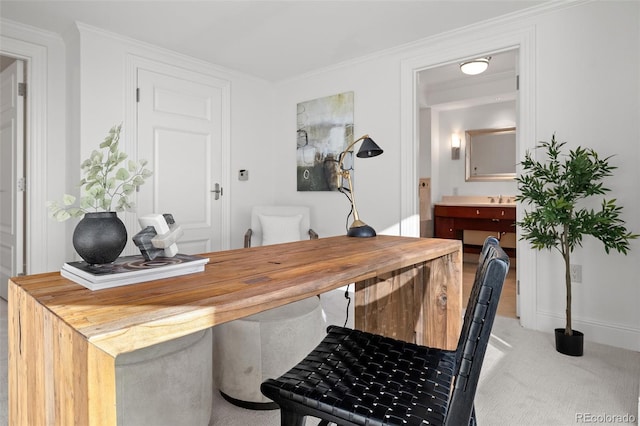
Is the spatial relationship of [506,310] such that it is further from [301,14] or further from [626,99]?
[301,14]

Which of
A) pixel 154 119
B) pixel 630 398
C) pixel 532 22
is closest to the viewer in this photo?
pixel 630 398

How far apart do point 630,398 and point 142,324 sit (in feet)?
7.36

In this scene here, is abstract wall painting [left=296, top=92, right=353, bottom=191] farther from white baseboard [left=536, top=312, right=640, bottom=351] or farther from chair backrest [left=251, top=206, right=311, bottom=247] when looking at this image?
white baseboard [left=536, top=312, right=640, bottom=351]

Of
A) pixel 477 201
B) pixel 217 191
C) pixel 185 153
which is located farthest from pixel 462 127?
pixel 185 153

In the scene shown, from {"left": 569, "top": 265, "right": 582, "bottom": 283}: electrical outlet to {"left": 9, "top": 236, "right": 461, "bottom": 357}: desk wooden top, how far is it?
2036mm

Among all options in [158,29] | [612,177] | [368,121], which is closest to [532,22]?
[612,177]

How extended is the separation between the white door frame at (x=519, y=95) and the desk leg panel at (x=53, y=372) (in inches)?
117

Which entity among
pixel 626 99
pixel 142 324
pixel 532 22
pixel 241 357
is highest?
pixel 532 22

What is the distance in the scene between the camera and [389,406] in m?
0.86

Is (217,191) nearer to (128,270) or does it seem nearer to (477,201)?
(128,270)

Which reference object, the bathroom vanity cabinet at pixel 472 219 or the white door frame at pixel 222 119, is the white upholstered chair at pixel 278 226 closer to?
the white door frame at pixel 222 119

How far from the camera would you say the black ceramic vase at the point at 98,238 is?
890 mm

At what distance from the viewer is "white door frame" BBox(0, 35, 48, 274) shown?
3211mm
